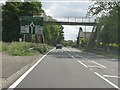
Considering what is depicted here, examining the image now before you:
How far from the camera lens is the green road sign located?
5428cm

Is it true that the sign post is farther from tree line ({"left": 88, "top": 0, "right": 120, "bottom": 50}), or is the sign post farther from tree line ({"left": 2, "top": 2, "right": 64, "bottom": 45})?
tree line ({"left": 2, "top": 2, "right": 64, "bottom": 45})

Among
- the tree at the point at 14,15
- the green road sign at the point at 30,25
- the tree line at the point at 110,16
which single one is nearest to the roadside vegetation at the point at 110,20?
the tree line at the point at 110,16

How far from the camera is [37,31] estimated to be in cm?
5466

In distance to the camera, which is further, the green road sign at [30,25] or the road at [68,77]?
the green road sign at [30,25]

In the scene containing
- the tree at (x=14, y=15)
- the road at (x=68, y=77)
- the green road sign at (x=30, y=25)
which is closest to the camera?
the road at (x=68, y=77)

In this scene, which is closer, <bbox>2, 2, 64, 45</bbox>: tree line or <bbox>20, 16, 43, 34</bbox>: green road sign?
<bbox>20, 16, 43, 34</bbox>: green road sign

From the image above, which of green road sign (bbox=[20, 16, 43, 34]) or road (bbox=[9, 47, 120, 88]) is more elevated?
green road sign (bbox=[20, 16, 43, 34])

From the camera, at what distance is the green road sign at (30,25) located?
5428 centimetres

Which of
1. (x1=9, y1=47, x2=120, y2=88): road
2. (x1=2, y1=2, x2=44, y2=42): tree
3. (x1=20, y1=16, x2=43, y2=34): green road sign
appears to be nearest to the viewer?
(x1=9, y1=47, x2=120, y2=88): road

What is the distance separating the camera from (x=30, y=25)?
54.7m

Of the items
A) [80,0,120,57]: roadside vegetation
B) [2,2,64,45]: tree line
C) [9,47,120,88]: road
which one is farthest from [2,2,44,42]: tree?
[9,47,120,88]: road

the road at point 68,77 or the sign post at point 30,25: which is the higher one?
the sign post at point 30,25

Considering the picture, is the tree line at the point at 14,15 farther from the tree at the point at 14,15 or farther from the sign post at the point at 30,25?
the sign post at the point at 30,25

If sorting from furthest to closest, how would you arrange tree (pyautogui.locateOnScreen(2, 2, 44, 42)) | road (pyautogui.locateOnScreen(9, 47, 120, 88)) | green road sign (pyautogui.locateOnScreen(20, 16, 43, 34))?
tree (pyautogui.locateOnScreen(2, 2, 44, 42)) → green road sign (pyautogui.locateOnScreen(20, 16, 43, 34)) → road (pyautogui.locateOnScreen(9, 47, 120, 88))
